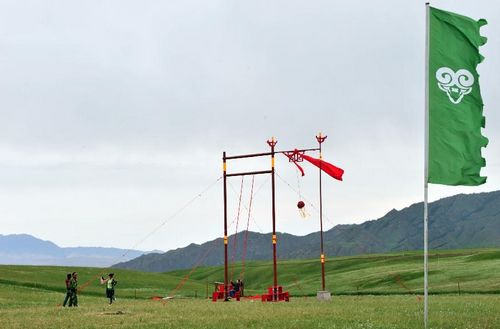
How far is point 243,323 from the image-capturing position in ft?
91.2

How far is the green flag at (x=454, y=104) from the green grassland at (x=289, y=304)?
597 centimetres

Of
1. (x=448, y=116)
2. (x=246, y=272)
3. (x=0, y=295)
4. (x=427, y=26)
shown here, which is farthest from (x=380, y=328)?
(x=246, y=272)

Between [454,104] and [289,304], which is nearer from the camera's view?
[454,104]

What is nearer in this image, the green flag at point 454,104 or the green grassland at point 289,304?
the green flag at point 454,104

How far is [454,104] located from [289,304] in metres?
22.6

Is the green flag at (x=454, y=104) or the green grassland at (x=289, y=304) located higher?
the green flag at (x=454, y=104)

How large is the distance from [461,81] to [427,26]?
2.30m

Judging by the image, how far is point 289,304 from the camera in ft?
142

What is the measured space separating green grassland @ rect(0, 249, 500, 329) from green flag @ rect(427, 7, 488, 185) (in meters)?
5.97

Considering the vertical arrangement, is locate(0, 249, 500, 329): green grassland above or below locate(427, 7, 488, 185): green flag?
below

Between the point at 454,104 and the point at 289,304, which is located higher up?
the point at 454,104

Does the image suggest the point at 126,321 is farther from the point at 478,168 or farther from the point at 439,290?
the point at 439,290

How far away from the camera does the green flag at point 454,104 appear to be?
23734 mm

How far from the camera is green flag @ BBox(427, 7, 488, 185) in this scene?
23734mm
